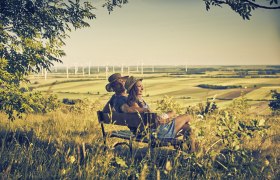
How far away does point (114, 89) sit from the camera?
605 cm

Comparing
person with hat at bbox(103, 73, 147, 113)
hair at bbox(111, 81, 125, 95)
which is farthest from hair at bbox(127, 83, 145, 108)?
hair at bbox(111, 81, 125, 95)

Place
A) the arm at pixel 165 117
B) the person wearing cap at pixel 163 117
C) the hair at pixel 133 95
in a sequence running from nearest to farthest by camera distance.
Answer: the arm at pixel 165 117 < the person wearing cap at pixel 163 117 < the hair at pixel 133 95

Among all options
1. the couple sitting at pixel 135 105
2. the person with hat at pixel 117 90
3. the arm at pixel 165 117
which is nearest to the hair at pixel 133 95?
the couple sitting at pixel 135 105

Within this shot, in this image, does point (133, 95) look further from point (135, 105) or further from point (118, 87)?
point (118, 87)

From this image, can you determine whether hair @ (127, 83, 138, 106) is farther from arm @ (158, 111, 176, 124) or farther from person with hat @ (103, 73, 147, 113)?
arm @ (158, 111, 176, 124)

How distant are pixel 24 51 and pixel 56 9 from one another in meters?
1.45

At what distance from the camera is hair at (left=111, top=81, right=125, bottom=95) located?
6000mm

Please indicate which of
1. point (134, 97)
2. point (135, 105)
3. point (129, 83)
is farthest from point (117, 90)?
point (135, 105)

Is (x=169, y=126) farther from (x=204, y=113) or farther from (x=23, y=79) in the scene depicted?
(x=23, y=79)

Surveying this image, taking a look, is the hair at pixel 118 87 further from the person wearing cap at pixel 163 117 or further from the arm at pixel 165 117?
the arm at pixel 165 117

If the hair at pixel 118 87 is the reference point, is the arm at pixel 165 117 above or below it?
below

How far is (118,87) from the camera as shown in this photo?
6008mm

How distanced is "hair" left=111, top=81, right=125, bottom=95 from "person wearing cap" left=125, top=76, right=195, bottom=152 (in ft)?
0.74

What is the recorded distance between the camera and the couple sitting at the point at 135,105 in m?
5.07
